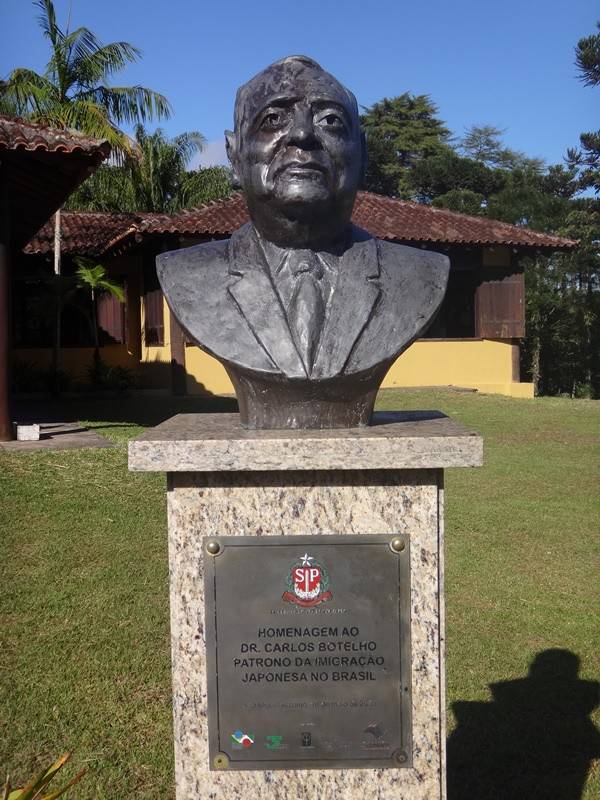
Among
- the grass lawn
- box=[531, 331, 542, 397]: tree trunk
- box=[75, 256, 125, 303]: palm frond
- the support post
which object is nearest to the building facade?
box=[75, 256, 125, 303]: palm frond

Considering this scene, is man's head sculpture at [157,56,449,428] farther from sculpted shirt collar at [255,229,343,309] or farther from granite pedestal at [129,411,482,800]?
granite pedestal at [129,411,482,800]

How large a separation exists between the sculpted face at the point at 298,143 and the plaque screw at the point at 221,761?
4.94ft

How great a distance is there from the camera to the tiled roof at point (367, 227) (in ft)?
44.5

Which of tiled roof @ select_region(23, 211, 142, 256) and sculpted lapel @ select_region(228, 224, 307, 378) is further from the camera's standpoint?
tiled roof @ select_region(23, 211, 142, 256)

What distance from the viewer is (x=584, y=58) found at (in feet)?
64.1

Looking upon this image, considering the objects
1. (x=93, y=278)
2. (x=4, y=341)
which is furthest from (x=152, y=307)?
(x=4, y=341)

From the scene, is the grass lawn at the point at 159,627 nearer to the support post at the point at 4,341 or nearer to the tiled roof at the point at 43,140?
the support post at the point at 4,341

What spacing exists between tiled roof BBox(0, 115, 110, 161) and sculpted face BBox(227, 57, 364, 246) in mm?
5839

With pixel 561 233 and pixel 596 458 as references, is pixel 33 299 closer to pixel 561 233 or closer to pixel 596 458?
pixel 596 458

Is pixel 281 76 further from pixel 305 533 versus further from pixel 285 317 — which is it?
pixel 305 533

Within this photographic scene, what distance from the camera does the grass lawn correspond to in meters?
3.26

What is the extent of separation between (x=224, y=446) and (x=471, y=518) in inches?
184

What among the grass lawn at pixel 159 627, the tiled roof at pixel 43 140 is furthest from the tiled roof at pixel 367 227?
the grass lawn at pixel 159 627

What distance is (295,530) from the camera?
2307 millimetres
